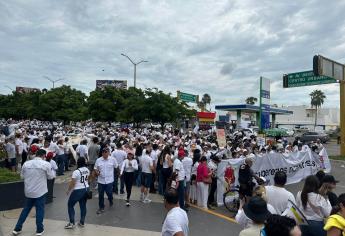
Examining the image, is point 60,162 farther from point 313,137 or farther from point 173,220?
point 313,137

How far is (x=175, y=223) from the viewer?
450 centimetres

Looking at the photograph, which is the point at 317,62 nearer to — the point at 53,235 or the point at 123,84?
the point at 53,235

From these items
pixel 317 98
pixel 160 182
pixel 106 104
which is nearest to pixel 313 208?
pixel 160 182

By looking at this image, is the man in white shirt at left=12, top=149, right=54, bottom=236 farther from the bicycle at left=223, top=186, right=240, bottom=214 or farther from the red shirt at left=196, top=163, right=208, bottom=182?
the bicycle at left=223, top=186, right=240, bottom=214

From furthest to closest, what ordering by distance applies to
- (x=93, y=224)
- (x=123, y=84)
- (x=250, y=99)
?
(x=250, y=99)
(x=123, y=84)
(x=93, y=224)

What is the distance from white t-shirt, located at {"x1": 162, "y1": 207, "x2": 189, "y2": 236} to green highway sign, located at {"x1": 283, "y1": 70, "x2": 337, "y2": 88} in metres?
27.8

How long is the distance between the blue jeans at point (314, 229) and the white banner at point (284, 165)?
6.70 meters

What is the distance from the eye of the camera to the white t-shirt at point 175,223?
→ 176 inches

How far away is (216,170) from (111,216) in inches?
147

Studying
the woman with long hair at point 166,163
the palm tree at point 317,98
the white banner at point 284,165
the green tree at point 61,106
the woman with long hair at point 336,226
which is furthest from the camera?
the palm tree at point 317,98

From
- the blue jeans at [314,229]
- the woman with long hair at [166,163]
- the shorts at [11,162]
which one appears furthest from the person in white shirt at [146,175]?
the blue jeans at [314,229]

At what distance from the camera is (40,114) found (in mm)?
60875

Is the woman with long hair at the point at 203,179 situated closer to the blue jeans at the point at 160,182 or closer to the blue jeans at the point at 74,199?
the blue jeans at the point at 160,182

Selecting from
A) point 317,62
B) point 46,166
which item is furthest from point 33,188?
point 317,62
